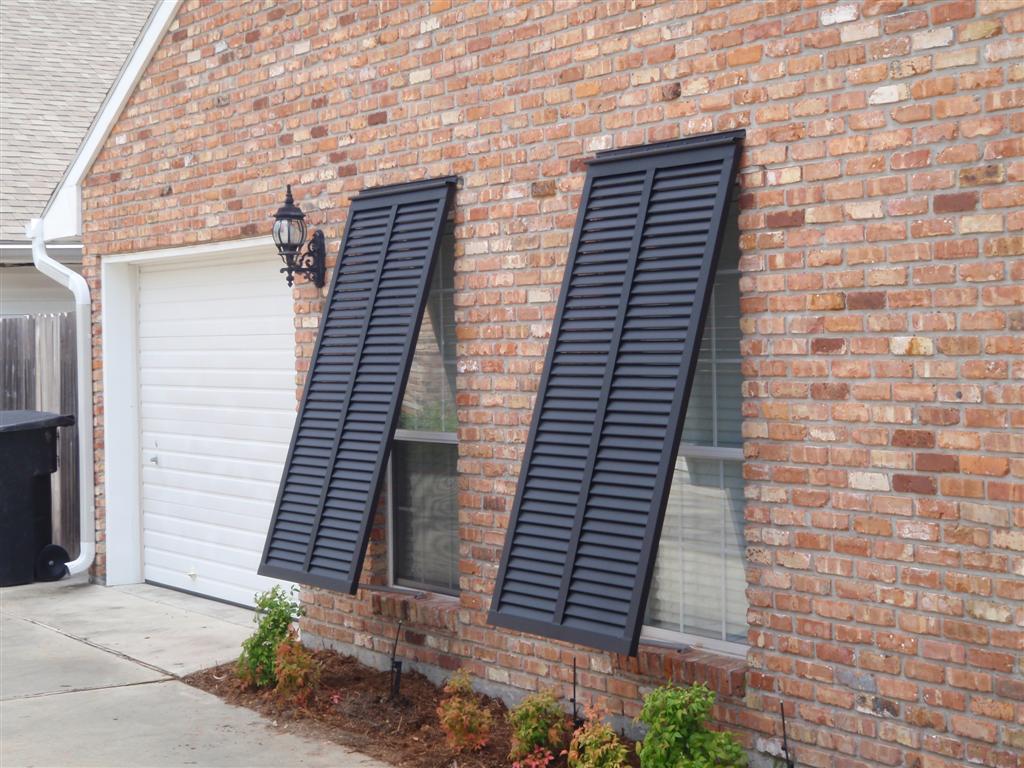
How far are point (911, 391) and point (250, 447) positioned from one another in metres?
5.64

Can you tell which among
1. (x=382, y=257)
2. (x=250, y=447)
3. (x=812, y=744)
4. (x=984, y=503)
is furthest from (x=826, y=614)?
(x=250, y=447)

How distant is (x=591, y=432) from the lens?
5.68 metres

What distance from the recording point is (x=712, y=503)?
5656 millimetres

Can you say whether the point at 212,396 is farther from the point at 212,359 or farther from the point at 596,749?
the point at 596,749

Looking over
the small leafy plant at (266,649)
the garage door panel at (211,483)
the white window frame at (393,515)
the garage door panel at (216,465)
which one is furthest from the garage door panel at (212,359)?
the small leafy plant at (266,649)

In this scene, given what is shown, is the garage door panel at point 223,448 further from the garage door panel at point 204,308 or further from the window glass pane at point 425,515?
the window glass pane at point 425,515

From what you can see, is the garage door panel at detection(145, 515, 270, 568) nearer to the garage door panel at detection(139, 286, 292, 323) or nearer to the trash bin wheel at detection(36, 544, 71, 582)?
the trash bin wheel at detection(36, 544, 71, 582)

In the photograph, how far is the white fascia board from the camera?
9.19 metres

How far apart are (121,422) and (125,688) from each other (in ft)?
11.4

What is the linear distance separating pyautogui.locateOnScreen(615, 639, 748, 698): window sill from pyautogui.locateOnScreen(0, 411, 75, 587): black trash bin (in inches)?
211

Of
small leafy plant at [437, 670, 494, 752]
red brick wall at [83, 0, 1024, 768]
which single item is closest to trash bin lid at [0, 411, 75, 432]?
red brick wall at [83, 0, 1024, 768]

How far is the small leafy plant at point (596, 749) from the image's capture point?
5.29 metres

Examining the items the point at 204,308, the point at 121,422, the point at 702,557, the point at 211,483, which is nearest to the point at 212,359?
the point at 204,308

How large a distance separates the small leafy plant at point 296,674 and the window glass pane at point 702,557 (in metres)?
2.04
